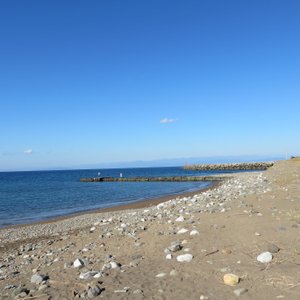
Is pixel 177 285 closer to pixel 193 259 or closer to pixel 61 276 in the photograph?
pixel 193 259

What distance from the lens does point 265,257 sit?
6.77m

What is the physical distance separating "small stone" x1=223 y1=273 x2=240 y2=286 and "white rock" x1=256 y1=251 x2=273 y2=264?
3.33ft

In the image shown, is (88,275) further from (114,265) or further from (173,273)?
(173,273)

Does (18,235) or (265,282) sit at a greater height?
(265,282)

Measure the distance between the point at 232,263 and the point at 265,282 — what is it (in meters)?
1.03

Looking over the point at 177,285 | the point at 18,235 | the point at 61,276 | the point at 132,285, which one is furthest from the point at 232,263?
the point at 18,235

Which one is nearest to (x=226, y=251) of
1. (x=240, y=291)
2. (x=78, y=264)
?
(x=240, y=291)

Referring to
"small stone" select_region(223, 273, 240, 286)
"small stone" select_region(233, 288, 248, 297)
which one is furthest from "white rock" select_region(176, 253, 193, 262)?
Answer: "small stone" select_region(233, 288, 248, 297)

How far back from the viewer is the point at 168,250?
7957mm

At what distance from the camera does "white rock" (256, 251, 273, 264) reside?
264 inches

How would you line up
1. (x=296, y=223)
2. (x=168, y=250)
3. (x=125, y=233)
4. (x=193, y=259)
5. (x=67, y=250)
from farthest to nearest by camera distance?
(x=125, y=233)
(x=67, y=250)
(x=296, y=223)
(x=168, y=250)
(x=193, y=259)

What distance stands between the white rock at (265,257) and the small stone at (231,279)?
1.02 metres

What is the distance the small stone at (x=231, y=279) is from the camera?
5844mm

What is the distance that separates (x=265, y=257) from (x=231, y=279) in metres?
1.23
